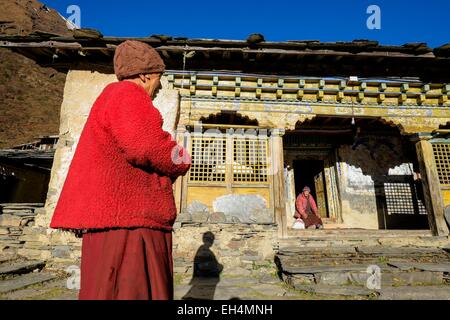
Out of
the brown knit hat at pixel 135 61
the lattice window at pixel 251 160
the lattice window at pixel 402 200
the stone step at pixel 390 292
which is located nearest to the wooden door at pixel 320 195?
the lattice window at pixel 402 200

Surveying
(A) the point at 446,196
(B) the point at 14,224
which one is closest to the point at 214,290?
(B) the point at 14,224

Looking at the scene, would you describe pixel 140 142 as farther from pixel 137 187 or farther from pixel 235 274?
pixel 235 274

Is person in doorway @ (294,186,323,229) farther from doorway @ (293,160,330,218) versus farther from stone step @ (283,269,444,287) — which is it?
stone step @ (283,269,444,287)

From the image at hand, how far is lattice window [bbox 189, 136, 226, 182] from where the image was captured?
655cm

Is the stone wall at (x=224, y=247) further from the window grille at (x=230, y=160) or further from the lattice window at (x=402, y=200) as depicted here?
the lattice window at (x=402, y=200)

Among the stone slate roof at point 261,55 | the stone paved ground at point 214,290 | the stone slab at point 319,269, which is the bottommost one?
the stone paved ground at point 214,290

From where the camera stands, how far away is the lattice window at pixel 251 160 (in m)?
6.56

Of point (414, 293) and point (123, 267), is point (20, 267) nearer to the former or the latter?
point (123, 267)

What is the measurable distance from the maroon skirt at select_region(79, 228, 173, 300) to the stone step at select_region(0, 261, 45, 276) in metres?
4.75

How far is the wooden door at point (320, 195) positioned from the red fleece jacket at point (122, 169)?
9.26 m

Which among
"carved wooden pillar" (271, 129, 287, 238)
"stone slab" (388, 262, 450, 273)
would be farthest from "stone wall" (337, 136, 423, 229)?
"stone slab" (388, 262, 450, 273)

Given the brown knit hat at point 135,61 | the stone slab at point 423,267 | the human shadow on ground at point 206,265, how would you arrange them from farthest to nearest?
the human shadow on ground at point 206,265 → the stone slab at point 423,267 → the brown knit hat at point 135,61

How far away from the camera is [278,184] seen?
636 cm
